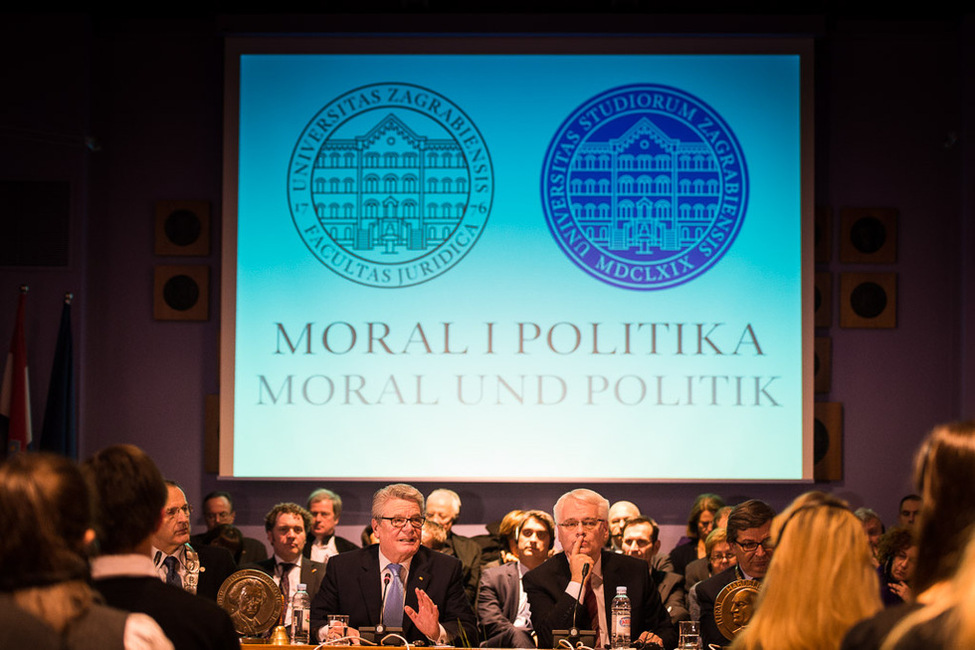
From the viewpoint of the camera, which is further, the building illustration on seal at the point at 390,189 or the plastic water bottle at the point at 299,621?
the building illustration on seal at the point at 390,189

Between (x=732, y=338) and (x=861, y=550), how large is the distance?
18.2 ft

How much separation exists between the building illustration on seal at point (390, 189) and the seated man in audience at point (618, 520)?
89.8 inches

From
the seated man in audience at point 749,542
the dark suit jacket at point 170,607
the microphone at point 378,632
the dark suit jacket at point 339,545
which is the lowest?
the dark suit jacket at point 339,545

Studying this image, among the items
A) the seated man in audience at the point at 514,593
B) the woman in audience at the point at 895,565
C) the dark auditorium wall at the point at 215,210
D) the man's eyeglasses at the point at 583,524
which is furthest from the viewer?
the dark auditorium wall at the point at 215,210

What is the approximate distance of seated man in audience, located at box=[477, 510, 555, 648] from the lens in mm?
4480

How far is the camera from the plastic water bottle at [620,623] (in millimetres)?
4219

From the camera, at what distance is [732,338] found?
309 inches

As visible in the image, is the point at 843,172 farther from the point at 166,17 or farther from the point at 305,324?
the point at 166,17

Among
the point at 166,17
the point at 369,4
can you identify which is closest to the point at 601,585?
the point at 369,4

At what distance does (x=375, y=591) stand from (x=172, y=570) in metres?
0.86

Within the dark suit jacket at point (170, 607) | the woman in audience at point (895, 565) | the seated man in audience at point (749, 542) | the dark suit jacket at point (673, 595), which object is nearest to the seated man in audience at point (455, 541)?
the dark suit jacket at point (673, 595)

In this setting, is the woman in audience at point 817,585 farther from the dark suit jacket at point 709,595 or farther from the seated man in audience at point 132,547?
the dark suit jacket at point 709,595

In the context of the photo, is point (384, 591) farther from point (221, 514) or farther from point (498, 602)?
point (221, 514)

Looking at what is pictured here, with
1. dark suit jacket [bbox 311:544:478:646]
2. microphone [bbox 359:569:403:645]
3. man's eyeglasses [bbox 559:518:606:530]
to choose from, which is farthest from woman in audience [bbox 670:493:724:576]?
microphone [bbox 359:569:403:645]
